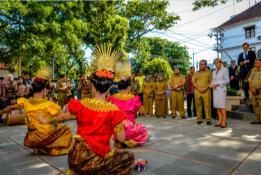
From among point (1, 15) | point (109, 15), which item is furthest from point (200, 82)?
point (109, 15)

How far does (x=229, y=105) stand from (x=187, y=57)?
60250 millimetres

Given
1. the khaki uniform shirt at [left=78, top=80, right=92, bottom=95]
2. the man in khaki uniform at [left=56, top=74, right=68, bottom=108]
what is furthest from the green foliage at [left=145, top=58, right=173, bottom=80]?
the man in khaki uniform at [left=56, top=74, right=68, bottom=108]

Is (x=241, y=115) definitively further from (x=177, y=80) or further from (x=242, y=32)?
(x=242, y=32)

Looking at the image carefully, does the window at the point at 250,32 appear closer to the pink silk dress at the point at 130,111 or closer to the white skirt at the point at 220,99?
the white skirt at the point at 220,99

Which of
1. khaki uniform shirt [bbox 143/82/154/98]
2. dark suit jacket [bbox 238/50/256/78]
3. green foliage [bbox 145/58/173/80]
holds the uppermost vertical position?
green foliage [bbox 145/58/173/80]

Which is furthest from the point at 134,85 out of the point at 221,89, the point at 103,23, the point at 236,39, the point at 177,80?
the point at 236,39

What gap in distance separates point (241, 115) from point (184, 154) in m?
5.57

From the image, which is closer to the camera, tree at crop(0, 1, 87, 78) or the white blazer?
the white blazer

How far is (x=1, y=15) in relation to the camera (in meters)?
15.4

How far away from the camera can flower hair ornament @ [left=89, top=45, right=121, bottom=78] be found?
2973mm

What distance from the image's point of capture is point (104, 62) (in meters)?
3.16

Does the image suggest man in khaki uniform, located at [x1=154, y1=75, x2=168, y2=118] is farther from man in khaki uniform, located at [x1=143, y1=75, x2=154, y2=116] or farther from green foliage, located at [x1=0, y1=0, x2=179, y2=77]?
green foliage, located at [x1=0, y1=0, x2=179, y2=77]

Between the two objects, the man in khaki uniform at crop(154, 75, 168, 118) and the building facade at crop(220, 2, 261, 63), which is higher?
the building facade at crop(220, 2, 261, 63)

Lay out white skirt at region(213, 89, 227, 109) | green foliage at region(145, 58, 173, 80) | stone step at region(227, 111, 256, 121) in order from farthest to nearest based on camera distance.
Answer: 1. green foliage at region(145, 58, 173, 80)
2. stone step at region(227, 111, 256, 121)
3. white skirt at region(213, 89, 227, 109)
